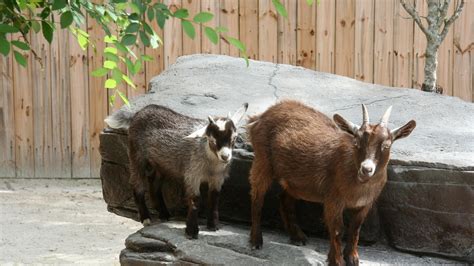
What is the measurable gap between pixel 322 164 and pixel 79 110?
15.5 ft

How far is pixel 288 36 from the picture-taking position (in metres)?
8.37

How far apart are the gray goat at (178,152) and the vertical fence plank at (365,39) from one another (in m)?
3.58

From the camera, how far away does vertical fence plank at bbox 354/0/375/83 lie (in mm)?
8297

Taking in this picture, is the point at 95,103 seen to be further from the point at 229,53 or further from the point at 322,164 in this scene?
the point at 322,164

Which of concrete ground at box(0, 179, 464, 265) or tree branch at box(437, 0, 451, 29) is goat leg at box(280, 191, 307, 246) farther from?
tree branch at box(437, 0, 451, 29)

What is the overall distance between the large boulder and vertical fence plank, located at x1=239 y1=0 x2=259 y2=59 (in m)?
1.70

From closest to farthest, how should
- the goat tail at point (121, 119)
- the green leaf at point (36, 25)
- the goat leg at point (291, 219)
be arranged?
the green leaf at point (36, 25) → the goat leg at point (291, 219) → the goat tail at point (121, 119)

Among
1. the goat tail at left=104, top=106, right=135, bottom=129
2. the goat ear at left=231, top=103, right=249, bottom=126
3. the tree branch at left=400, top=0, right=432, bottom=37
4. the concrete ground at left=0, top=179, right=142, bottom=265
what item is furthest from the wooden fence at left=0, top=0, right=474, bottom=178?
the goat ear at left=231, top=103, right=249, bottom=126

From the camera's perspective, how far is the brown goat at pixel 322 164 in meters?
3.92

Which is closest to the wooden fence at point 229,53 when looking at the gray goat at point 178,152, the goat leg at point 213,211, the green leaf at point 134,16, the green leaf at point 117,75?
the gray goat at point 178,152

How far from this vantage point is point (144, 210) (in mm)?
5270

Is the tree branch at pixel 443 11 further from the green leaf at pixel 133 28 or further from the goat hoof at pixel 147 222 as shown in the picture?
the green leaf at pixel 133 28

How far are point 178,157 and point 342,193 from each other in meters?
1.25

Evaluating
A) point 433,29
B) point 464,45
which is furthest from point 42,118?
point 464,45
